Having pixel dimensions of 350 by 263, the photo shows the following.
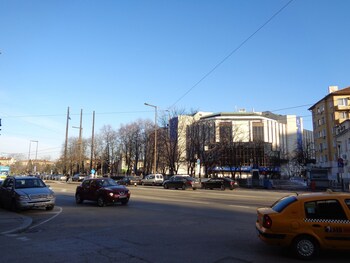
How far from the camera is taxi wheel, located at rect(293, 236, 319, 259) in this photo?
24.4ft

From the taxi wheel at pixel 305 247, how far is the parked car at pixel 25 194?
13493 millimetres

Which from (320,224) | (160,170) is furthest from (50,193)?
(160,170)

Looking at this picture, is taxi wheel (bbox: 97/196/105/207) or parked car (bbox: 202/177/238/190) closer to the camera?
taxi wheel (bbox: 97/196/105/207)

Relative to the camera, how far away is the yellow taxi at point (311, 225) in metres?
7.41

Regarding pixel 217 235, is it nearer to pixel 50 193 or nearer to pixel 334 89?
pixel 50 193

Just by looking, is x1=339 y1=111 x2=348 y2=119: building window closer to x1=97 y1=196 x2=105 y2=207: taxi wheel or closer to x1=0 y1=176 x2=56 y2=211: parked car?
x1=97 y1=196 x2=105 y2=207: taxi wheel

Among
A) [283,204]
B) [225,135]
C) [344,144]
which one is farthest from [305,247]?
[225,135]

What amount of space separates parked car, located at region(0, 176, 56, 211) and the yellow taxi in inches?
509

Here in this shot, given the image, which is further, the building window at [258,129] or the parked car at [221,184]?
the building window at [258,129]

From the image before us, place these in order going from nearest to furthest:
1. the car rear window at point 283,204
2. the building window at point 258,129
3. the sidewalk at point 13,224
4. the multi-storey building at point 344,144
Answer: the car rear window at point 283,204, the sidewalk at point 13,224, the multi-storey building at point 344,144, the building window at point 258,129

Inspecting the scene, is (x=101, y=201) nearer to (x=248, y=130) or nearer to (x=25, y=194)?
(x=25, y=194)

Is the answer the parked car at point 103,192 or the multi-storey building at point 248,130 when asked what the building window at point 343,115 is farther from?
the parked car at point 103,192

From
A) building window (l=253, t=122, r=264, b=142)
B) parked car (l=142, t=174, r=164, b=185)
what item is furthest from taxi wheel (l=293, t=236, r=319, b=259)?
building window (l=253, t=122, r=264, b=142)

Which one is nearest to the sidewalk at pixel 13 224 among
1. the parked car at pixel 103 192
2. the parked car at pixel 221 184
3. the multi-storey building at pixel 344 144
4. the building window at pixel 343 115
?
the parked car at pixel 103 192
